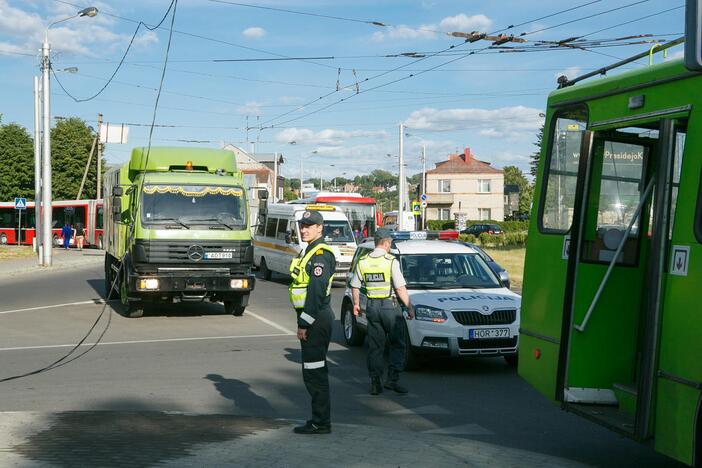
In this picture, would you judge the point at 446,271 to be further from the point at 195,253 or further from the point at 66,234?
the point at 66,234

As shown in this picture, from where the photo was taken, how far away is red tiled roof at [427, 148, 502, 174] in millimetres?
Answer: 111062

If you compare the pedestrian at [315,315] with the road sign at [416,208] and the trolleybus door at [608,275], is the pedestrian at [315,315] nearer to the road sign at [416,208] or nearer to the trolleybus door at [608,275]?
the trolleybus door at [608,275]

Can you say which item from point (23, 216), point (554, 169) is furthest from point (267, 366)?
point (23, 216)

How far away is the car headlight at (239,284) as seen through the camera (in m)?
16.6

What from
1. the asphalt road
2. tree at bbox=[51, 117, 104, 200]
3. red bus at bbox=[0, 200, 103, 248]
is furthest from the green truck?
tree at bbox=[51, 117, 104, 200]

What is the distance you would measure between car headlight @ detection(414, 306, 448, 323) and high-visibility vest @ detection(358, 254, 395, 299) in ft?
3.66

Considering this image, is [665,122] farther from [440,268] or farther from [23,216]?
[23,216]

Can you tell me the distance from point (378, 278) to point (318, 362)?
9.37 feet

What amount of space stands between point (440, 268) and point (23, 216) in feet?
171

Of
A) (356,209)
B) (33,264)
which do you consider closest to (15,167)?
(33,264)

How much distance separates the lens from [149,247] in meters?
16.1

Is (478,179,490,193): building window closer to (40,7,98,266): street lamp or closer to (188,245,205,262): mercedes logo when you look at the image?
(40,7,98,266): street lamp

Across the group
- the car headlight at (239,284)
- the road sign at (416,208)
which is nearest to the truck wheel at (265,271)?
the car headlight at (239,284)

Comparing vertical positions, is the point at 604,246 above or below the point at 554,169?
below
